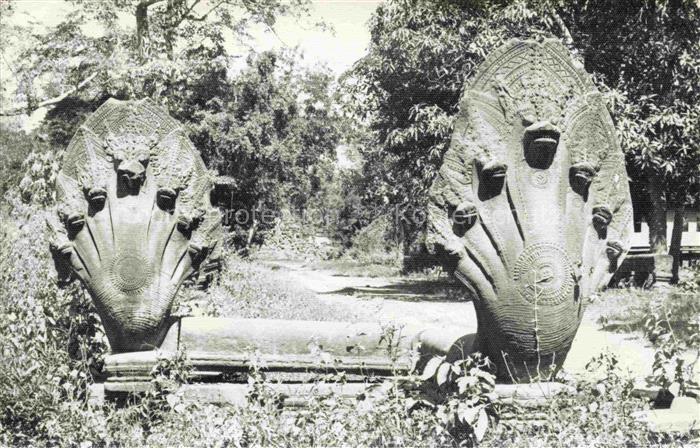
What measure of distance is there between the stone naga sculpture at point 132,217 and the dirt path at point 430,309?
1.22 metres

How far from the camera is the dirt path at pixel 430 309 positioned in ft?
20.8

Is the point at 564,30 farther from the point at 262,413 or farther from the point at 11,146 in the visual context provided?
the point at 11,146

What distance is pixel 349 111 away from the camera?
14625 millimetres

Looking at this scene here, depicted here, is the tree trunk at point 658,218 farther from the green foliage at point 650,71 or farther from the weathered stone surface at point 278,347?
the weathered stone surface at point 278,347

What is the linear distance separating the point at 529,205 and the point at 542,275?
0.27 m

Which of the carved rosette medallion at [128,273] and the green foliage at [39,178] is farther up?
the green foliage at [39,178]

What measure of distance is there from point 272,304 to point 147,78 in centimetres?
629

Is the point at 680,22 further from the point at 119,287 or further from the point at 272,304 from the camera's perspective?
the point at 119,287

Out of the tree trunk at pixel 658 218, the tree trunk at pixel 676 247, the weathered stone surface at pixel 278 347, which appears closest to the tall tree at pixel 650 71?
the tree trunk at pixel 658 218

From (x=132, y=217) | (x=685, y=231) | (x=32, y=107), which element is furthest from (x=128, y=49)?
(x=685, y=231)

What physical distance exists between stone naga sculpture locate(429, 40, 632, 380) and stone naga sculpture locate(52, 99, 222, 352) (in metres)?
1.23

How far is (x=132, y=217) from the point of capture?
335 centimetres

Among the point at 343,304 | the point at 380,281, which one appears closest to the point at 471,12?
the point at 343,304

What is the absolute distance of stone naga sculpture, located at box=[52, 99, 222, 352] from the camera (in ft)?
10.9
